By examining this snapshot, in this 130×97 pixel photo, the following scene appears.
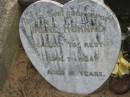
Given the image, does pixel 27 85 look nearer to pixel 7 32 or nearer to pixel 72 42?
pixel 7 32

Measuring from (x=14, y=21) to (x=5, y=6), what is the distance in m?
0.16

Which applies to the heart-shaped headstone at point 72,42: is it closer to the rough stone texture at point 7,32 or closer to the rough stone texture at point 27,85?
the rough stone texture at point 27,85

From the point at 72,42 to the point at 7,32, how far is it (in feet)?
2.02

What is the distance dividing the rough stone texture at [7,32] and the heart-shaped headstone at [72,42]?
259 millimetres

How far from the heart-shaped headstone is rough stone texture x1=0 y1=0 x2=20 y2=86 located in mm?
259

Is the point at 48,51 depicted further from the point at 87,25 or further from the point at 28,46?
the point at 87,25

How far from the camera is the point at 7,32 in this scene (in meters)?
3.75

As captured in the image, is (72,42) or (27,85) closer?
(72,42)

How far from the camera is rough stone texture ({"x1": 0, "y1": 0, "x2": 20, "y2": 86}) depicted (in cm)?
369

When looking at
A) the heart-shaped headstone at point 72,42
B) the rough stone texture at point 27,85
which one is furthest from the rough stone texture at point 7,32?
the heart-shaped headstone at point 72,42

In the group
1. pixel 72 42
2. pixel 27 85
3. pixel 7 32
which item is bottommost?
pixel 27 85

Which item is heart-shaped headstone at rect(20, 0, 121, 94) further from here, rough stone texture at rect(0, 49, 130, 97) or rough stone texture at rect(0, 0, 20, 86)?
rough stone texture at rect(0, 0, 20, 86)

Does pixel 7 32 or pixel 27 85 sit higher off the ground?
pixel 7 32

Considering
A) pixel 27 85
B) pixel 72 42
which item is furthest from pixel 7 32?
pixel 72 42
